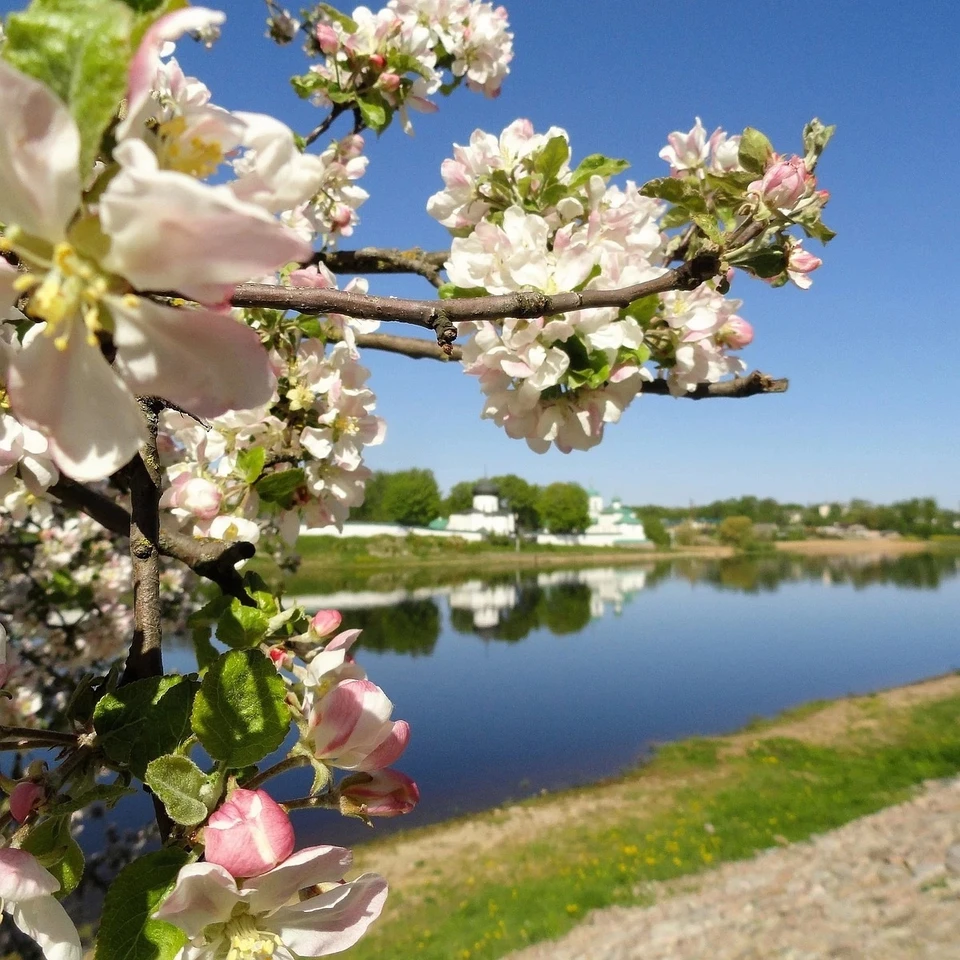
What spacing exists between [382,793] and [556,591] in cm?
4779

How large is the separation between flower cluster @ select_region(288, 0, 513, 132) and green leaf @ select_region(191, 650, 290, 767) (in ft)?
7.29

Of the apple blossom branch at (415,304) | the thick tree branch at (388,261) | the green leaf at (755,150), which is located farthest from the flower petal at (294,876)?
the thick tree branch at (388,261)

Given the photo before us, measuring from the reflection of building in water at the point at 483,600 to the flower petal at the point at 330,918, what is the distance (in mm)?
33602

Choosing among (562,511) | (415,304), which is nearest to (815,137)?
(415,304)

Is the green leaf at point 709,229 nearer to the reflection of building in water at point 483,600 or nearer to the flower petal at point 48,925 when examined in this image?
the flower petal at point 48,925

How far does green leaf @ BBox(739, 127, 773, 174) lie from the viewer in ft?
4.58

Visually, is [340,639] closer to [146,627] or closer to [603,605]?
[146,627]

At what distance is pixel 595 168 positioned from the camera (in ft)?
5.63

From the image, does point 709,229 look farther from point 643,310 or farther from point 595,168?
point 595,168

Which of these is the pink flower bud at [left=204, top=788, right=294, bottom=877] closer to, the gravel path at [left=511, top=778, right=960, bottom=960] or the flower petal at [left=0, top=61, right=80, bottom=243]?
the flower petal at [left=0, top=61, right=80, bottom=243]

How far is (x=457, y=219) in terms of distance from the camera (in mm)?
1837

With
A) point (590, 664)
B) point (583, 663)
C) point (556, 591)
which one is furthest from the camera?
point (556, 591)

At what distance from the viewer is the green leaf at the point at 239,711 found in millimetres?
773

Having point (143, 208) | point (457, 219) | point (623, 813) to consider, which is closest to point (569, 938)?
point (623, 813)
